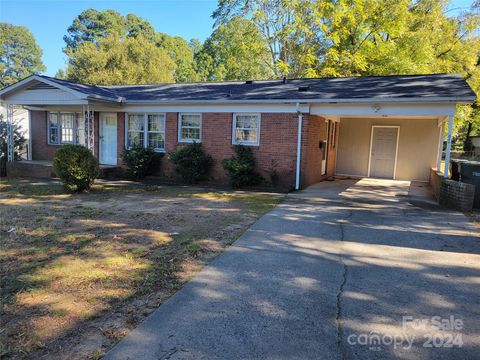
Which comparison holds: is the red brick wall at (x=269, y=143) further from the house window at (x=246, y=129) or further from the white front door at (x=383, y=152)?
the white front door at (x=383, y=152)

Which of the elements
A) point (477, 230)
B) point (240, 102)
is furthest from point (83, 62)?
point (477, 230)

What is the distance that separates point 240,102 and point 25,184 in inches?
306

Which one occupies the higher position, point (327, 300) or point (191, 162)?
point (191, 162)

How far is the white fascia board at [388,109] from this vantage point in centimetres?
967

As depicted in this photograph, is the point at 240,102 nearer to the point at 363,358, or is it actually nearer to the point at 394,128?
the point at 394,128

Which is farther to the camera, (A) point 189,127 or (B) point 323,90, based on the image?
(A) point 189,127

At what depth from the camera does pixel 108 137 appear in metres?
14.9

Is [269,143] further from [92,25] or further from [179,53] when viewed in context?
[92,25]

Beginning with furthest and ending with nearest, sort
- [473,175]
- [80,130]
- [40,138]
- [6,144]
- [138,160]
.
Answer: [40,138]
[80,130]
[6,144]
[138,160]
[473,175]

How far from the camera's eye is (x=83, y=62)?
3509cm

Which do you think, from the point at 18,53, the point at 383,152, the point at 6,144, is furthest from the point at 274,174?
the point at 18,53

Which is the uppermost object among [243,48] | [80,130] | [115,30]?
[115,30]

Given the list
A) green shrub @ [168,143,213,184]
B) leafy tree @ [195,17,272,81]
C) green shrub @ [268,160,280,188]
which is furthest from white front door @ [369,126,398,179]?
leafy tree @ [195,17,272,81]

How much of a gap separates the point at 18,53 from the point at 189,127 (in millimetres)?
59820
